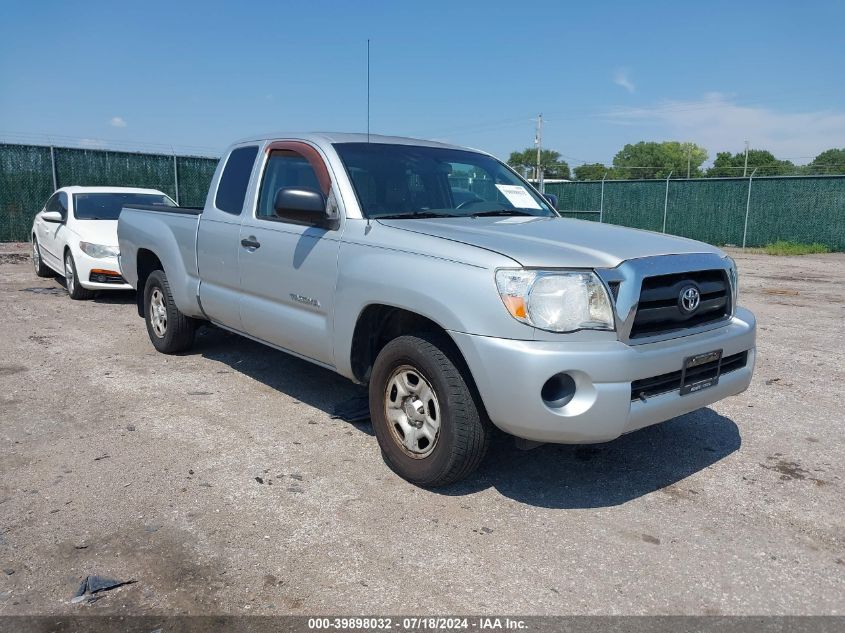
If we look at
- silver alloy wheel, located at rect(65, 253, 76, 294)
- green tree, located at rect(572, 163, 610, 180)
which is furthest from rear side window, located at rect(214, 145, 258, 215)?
green tree, located at rect(572, 163, 610, 180)

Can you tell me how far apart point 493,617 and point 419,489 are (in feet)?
3.67

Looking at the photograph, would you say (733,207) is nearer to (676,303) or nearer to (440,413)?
(676,303)

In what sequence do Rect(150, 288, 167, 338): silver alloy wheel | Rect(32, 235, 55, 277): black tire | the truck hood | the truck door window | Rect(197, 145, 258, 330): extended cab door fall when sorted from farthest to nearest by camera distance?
1. Rect(32, 235, 55, 277): black tire
2. Rect(150, 288, 167, 338): silver alloy wheel
3. Rect(197, 145, 258, 330): extended cab door
4. the truck door window
5. the truck hood

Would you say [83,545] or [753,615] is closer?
[753,615]

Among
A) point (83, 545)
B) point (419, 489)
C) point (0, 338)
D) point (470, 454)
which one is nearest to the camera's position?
point (83, 545)

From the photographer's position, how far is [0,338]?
7102 mm

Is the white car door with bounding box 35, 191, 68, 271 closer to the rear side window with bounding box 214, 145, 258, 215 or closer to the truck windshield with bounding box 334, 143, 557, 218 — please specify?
the rear side window with bounding box 214, 145, 258, 215

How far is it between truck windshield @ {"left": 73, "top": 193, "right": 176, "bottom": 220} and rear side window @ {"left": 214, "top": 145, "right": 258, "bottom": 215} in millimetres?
4621

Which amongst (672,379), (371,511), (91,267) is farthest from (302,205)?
(91,267)

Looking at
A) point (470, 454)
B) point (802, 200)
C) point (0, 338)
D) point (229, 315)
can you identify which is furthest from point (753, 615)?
point (802, 200)

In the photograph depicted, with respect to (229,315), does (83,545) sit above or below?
below

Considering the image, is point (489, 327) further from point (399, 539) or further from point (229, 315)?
point (229, 315)

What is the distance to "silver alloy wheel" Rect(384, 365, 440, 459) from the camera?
11.6ft

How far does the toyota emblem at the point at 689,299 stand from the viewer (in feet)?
11.2
